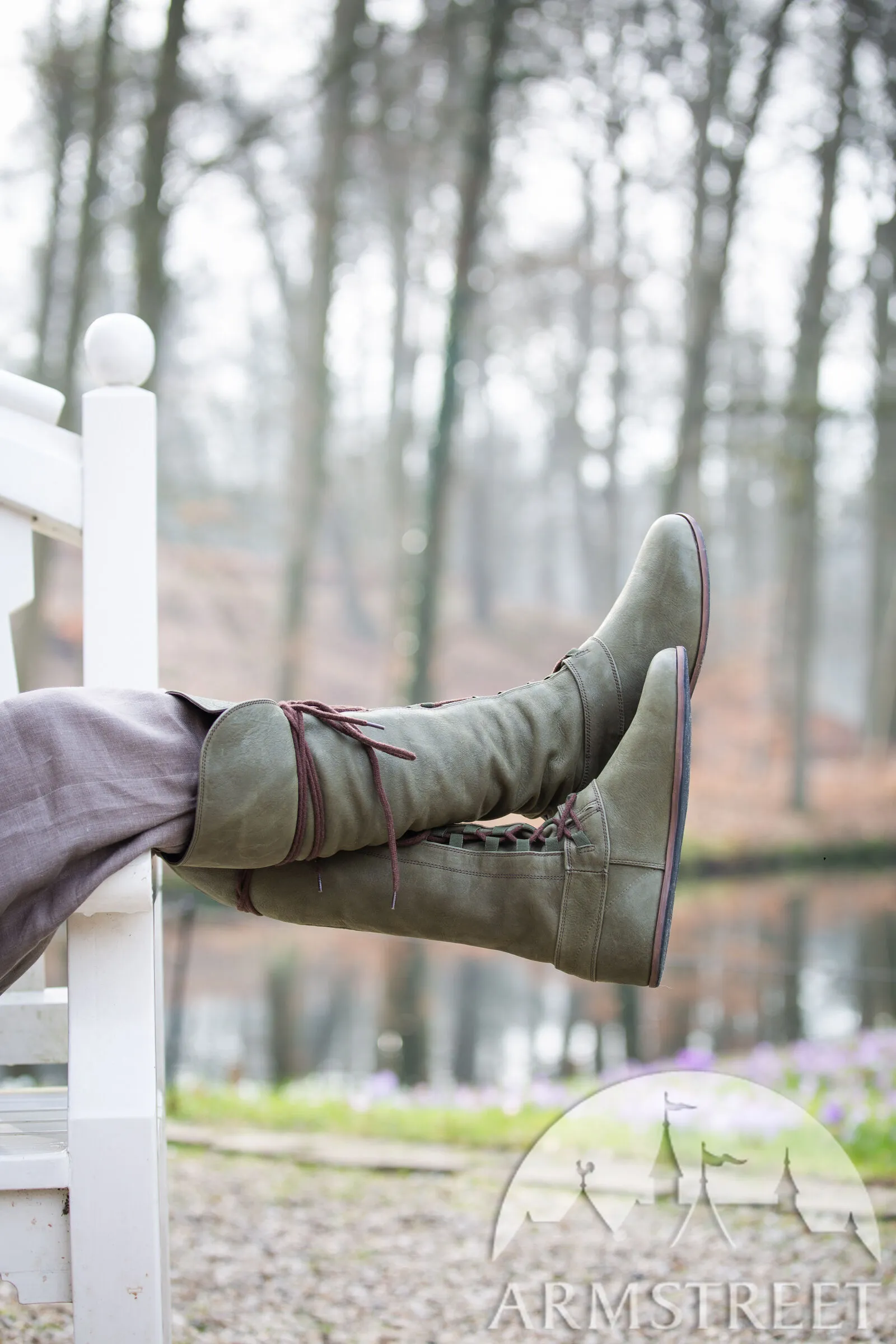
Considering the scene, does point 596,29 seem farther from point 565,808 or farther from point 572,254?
point 565,808

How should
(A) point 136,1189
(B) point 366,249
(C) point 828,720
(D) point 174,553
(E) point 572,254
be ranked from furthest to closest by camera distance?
(C) point 828,720 → (D) point 174,553 → (B) point 366,249 → (E) point 572,254 → (A) point 136,1189

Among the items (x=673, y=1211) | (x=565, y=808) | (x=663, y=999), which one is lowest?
(x=663, y=999)

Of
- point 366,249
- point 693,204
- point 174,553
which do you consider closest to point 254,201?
point 366,249

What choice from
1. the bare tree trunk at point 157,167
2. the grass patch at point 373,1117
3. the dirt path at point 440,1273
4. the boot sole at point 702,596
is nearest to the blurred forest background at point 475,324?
the bare tree trunk at point 157,167

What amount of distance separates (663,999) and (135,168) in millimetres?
4967

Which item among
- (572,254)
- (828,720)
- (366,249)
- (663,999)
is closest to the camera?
(663,999)

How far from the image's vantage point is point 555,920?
3.83 ft

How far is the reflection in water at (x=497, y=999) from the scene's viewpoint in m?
4.03

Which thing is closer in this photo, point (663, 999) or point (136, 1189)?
point (136, 1189)

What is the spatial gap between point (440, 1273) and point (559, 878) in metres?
0.93

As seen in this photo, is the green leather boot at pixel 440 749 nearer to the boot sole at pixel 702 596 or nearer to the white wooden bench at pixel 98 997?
the boot sole at pixel 702 596

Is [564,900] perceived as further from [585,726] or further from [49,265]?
[49,265]

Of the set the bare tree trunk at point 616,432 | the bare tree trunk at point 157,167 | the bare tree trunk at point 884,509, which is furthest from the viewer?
the bare tree trunk at point 616,432

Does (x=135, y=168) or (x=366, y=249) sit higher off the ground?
(x=366, y=249)
